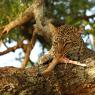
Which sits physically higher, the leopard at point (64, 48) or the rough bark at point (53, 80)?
the leopard at point (64, 48)

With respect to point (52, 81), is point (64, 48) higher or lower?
higher

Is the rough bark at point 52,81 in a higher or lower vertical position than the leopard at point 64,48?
lower

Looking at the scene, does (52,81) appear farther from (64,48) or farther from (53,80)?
(64,48)

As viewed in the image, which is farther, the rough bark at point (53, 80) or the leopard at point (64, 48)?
the leopard at point (64, 48)

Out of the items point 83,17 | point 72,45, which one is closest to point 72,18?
point 83,17

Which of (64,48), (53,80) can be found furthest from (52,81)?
(64,48)

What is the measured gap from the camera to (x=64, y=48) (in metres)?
4.10

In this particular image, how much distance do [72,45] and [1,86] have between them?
43.6 inches

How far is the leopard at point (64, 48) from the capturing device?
12.8ft

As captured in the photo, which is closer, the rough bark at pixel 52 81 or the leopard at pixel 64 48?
the rough bark at pixel 52 81

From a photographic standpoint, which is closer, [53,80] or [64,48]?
[53,80]

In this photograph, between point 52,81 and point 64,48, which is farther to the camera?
point 64,48

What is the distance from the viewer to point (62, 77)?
3.82 m

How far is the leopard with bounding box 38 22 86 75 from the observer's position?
3.91 metres
